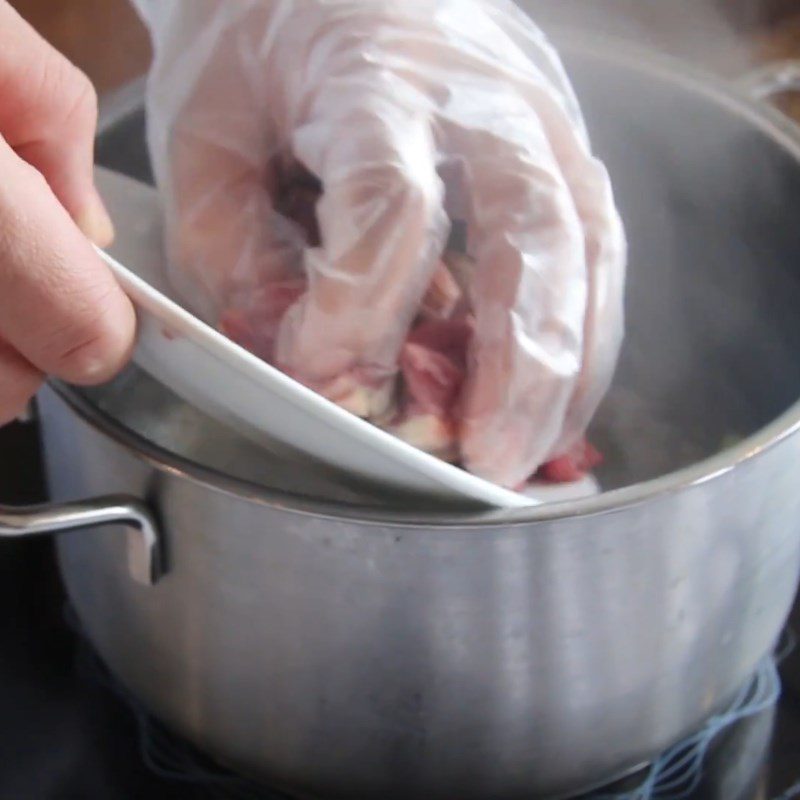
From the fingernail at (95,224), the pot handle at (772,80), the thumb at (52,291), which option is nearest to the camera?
the thumb at (52,291)

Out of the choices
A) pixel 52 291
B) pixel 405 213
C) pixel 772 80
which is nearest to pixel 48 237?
pixel 52 291

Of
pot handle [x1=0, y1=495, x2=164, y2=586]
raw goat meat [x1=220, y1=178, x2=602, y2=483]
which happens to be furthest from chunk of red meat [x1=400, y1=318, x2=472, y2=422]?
pot handle [x1=0, y1=495, x2=164, y2=586]

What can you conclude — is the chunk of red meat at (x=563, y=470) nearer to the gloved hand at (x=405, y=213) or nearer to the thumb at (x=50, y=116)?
the gloved hand at (x=405, y=213)

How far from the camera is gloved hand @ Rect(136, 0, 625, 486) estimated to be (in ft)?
1.43

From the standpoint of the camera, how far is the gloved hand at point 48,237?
329mm

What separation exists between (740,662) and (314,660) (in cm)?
17

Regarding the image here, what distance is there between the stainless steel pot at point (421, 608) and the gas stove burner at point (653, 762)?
2 cm

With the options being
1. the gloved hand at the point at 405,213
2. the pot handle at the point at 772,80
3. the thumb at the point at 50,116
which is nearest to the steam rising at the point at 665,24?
the pot handle at the point at 772,80

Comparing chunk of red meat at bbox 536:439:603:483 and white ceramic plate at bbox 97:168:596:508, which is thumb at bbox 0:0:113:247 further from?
chunk of red meat at bbox 536:439:603:483

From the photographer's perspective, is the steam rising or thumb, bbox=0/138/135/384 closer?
thumb, bbox=0/138/135/384

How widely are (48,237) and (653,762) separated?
33 centimetres

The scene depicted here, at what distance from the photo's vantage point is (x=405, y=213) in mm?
425

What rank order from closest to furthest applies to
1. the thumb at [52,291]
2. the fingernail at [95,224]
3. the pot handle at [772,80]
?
the thumb at [52,291], the fingernail at [95,224], the pot handle at [772,80]

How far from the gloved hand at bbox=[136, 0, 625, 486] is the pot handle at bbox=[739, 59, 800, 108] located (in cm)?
15
